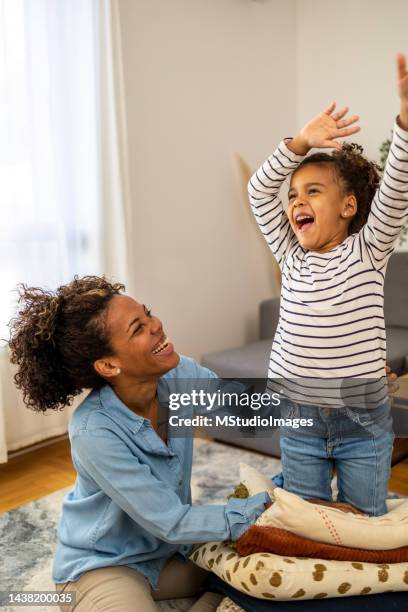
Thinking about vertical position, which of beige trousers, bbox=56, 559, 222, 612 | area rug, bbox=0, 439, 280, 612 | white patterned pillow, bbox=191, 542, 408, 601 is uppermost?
white patterned pillow, bbox=191, 542, 408, 601

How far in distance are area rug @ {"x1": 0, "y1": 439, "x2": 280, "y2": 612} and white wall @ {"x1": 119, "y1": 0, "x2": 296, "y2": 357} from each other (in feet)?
3.08

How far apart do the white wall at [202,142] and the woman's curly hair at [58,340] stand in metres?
1.79

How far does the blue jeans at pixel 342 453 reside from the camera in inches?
51.8

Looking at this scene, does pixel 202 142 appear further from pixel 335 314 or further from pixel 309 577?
pixel 309 577

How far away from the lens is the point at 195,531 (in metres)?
1.29

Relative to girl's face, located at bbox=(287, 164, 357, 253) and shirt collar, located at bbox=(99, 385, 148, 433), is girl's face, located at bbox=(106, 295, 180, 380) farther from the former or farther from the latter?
girl's face, located at bbox=(287, 164, 357, 253)

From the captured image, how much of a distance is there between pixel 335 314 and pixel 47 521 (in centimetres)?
144

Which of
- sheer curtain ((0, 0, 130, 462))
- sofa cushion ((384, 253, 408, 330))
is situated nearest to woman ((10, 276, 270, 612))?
sheer curtain ((0, 0, 130, 462))

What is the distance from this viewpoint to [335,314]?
129 centimetres

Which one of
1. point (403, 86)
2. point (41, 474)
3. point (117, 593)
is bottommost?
point (41, 474)

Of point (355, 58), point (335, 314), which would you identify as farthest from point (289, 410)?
point (355, 58)

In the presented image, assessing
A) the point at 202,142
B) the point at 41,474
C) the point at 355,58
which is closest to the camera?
the point at 41,474

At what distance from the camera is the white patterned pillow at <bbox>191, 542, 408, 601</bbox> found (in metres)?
1.26

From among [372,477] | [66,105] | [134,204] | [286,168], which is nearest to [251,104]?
[134,204]
